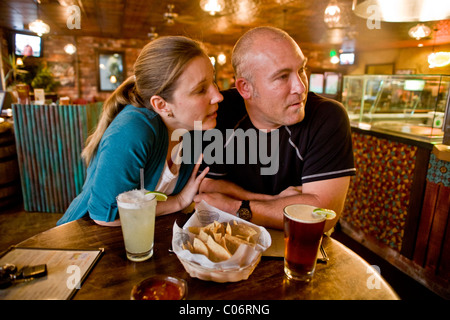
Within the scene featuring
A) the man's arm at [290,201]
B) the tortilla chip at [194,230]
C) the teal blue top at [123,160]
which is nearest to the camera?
the tortilla chip at [194,230]

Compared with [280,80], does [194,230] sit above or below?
below

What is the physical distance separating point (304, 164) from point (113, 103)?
981mm

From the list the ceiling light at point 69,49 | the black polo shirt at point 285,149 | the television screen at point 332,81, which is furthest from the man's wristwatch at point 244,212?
the ceiling light at point 69,49

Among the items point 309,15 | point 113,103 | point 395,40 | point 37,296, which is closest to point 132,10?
point 309,15

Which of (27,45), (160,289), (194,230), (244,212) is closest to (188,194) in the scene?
(244,212)

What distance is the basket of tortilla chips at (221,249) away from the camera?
797 millimetres

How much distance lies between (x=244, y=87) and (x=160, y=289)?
1.17 metres

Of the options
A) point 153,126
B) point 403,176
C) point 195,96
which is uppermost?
point 195,96

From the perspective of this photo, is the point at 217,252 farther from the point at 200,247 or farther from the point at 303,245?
the point at 303,245

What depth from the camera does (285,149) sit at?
1.55m

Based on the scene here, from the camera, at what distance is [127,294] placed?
2.51ft

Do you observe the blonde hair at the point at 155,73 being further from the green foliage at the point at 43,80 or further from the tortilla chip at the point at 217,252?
the green foliage at the point at 43,80

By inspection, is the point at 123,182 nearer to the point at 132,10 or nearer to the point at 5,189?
the point at 5,189
